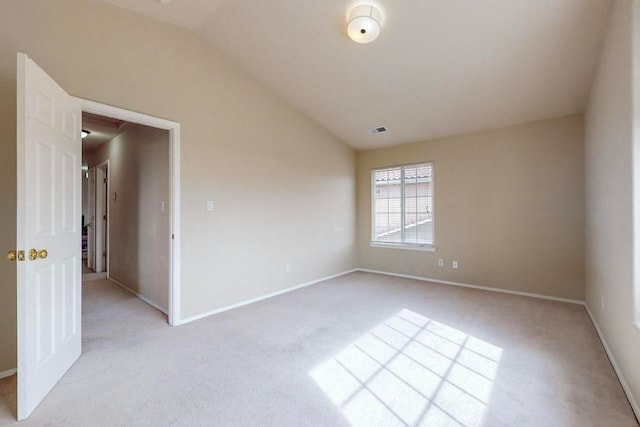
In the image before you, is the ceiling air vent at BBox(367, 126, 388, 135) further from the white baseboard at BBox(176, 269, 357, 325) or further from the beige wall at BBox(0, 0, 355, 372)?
the white baseboard at BBox(176, 269, 357, 325)

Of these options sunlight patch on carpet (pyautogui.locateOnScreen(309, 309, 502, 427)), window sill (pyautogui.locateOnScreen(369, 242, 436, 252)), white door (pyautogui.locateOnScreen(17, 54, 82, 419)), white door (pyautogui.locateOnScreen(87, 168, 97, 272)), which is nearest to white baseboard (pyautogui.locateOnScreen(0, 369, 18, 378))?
white door (pyautogui.locateOnScreen(17, 54, 82, 419))

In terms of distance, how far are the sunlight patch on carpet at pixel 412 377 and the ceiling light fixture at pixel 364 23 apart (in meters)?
2.83

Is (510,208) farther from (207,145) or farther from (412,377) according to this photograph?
(207,145)

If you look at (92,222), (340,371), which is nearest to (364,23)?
(340,371)

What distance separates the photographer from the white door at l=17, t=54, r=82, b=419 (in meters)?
1.65

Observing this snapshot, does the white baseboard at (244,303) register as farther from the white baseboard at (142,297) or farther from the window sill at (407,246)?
the window sill at (407,246)

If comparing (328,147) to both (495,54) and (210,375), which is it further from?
(210,375)

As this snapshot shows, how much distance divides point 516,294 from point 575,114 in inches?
97.6

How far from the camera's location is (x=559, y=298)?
3738 mm

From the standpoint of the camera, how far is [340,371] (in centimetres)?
210

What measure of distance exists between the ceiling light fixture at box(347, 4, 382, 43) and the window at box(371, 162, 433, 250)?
2.74m

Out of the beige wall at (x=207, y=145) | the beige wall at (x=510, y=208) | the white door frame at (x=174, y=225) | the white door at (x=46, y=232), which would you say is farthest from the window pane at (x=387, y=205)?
the white door at (x=46, y=232)

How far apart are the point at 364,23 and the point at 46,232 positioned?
2938 mm

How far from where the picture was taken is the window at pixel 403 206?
492 centimetres
